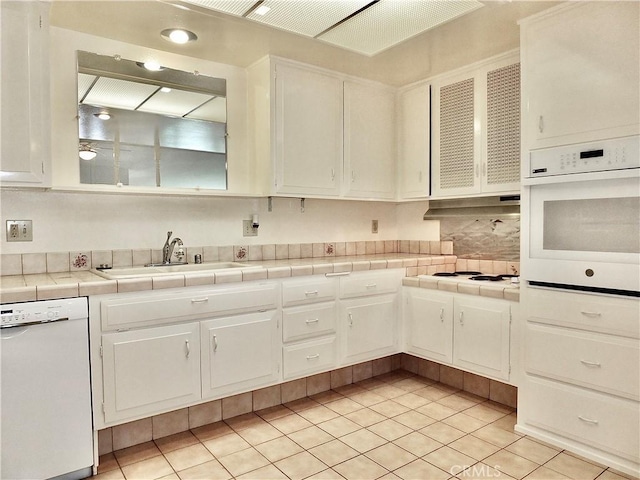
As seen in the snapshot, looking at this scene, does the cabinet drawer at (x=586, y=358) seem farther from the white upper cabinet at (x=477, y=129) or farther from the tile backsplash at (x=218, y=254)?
the tile backsplash at (x=218, y=254)

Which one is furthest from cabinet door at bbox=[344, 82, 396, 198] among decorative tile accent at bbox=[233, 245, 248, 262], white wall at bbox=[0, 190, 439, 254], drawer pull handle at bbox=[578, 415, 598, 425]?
drawer pull handle at bbox=[578, 415, 598, 425]

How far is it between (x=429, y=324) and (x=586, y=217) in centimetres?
123

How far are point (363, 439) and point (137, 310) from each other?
53.4 inches

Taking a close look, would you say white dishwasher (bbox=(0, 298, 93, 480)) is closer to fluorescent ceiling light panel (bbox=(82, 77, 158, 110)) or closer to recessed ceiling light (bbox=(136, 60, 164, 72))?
fluorescent ceiling light panel (bbox=(82, 77, 158, 110))

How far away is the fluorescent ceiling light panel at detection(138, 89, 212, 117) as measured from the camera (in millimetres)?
2688

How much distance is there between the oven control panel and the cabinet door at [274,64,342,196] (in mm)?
1341

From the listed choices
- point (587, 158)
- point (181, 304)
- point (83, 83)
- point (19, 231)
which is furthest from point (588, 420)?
point (83, 83)

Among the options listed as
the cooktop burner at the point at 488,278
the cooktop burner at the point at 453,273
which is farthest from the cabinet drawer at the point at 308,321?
the cooktop burner at the point at 488,278

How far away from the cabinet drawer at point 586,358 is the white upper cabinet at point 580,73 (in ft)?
3.17

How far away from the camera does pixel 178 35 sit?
2488 mm

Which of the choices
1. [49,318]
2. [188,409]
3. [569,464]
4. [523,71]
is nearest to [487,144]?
[523,71]

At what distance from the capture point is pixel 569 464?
2.10m

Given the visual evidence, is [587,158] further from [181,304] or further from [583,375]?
[181,304]

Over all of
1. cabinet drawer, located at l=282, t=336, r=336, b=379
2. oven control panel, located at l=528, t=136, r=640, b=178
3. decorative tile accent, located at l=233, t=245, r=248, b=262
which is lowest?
cabinet drawer, located at l=282, t=336, r=336, b=379
